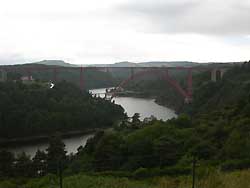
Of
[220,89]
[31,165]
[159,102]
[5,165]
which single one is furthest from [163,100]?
[31,165]

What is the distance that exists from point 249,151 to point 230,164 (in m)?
1.33

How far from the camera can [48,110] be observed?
21609 millimetres

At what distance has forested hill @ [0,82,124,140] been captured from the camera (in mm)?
18938

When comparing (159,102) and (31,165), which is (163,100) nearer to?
(159,102)

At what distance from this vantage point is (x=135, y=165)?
6.34 meters

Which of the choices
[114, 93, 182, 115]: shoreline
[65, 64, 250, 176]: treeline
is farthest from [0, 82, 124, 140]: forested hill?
[65, 64, 250, 176]: treeline

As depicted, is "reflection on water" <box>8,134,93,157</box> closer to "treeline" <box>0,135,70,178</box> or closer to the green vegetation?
the green vegetation

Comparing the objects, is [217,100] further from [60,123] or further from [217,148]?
[217,148]

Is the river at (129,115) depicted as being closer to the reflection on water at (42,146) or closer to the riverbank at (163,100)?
the reflection on water at (42,146)

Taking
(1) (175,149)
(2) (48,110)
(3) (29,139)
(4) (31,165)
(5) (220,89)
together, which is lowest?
(3) (29,139)

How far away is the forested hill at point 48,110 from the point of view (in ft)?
62.1

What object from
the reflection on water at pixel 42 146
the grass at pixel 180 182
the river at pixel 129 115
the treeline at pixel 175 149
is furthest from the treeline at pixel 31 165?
the reflection on water at pixel 42 146

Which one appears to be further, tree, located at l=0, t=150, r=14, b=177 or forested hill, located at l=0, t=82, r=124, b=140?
forested hill, located at l=0, t=82, r=124, b=140

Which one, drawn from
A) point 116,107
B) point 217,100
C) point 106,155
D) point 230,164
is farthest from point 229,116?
point 116,107
